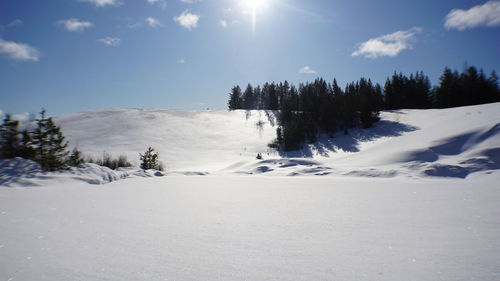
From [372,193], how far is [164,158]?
57.2ft

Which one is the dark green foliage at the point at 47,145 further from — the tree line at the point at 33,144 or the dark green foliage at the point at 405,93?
the dark green foliage at the point at 405,93

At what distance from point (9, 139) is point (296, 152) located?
18265mm

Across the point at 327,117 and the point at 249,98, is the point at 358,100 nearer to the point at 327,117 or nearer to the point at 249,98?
the point at 327,117

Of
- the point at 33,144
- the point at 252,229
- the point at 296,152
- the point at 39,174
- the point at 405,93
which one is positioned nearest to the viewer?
the point at 252,229

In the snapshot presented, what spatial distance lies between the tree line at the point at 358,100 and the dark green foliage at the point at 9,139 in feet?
60.3

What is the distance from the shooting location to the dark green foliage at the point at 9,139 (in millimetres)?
6200

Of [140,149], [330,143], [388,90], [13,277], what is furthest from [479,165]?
[388,90]

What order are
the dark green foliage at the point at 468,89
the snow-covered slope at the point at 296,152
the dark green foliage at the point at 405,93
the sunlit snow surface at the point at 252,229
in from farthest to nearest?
1. the dark green foliage at the point at 405,93
2. the dark green foliage at the point at 468,89
3. the snow-covered slope at the point at 296,152
4. the sunlit snow surface at the point at 252,229

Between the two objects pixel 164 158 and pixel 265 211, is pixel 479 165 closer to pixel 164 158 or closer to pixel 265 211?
pixel 265 211

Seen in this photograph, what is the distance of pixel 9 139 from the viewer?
6293 millimetres

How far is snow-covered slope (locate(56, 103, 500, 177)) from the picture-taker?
680 centimetres

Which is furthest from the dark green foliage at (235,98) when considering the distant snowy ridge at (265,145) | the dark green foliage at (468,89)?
the dark green foliage at (468,89)

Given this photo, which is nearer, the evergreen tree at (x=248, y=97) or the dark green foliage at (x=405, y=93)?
the dark green foliage at (x=405, y=93)

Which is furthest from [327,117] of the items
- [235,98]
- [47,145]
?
[235,98]
